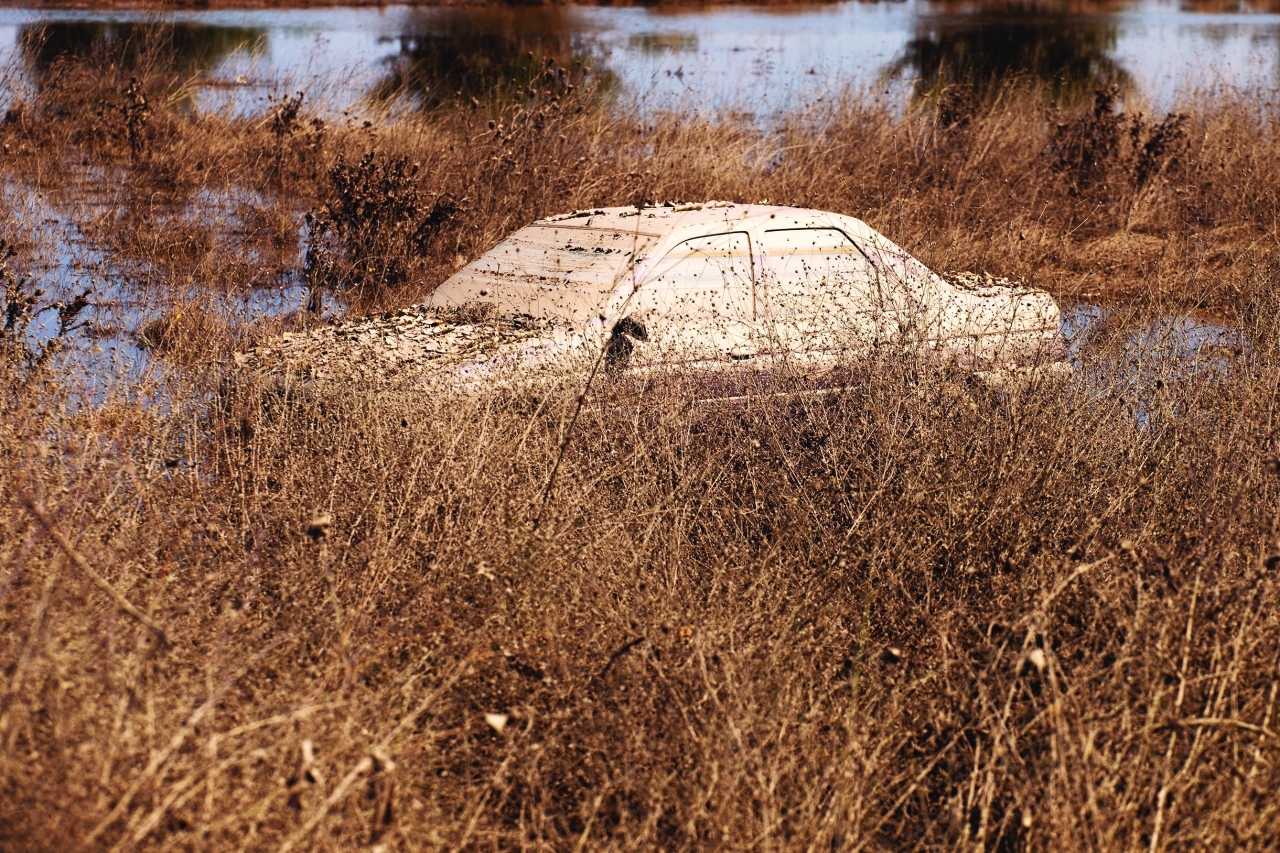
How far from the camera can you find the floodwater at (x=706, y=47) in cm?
1748

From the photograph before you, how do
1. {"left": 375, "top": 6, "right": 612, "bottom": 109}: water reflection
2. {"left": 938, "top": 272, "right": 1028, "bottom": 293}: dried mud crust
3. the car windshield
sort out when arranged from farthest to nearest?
1. {"left": 375, "top": 6, "right": 612, "bottom": 109}: water reflection
2. {"left": 938, "top": 272, "right": 1028, "bottom": 293}: dried mud crust
3. the car windshield

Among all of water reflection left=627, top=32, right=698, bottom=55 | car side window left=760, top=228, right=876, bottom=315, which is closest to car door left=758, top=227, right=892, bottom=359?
car side window left=760, top=228, right=876, bottom=315

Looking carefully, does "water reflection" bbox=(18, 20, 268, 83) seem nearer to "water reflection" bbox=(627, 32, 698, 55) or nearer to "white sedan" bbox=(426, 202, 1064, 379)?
"water reflection" bbox=(627, 32, 698, 55)

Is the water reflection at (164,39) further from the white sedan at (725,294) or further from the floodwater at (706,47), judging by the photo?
the white sedan at (725,294)

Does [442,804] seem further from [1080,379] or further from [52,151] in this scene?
[52,151]

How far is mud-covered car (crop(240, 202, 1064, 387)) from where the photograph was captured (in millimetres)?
6312

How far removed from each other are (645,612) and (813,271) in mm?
3718

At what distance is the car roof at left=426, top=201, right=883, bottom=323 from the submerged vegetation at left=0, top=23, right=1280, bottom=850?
37.5 inches

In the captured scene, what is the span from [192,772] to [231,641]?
0.98m

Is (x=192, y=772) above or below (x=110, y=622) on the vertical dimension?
below

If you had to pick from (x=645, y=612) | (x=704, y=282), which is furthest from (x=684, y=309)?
(x=645, y=612)

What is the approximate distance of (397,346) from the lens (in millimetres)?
6504

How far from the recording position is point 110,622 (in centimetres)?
302

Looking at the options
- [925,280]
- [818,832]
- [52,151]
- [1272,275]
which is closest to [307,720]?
[818,832]
